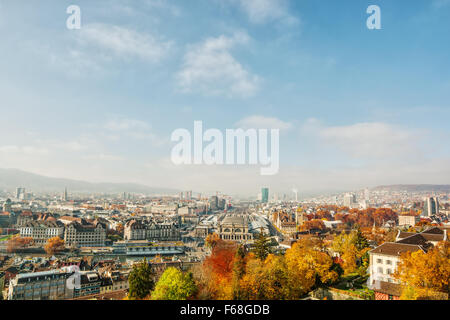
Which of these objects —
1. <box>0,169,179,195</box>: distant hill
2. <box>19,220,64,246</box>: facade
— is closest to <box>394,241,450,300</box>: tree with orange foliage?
<box>19,220,64,246</box>: facade

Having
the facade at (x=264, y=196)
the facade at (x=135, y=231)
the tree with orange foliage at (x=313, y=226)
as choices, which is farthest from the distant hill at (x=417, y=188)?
the facade at (x=135, y=231)

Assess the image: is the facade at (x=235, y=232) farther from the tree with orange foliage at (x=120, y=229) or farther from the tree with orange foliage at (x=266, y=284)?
the tree with orange foliage at (x=266, y=284)

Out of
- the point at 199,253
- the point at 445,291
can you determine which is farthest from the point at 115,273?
the point at 445,291

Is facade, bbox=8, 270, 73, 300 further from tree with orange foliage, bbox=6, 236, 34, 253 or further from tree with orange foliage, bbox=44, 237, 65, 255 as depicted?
tree with orange foliage, bbox=6, 236, 34, 253

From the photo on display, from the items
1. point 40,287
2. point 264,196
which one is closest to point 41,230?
point 40,287
